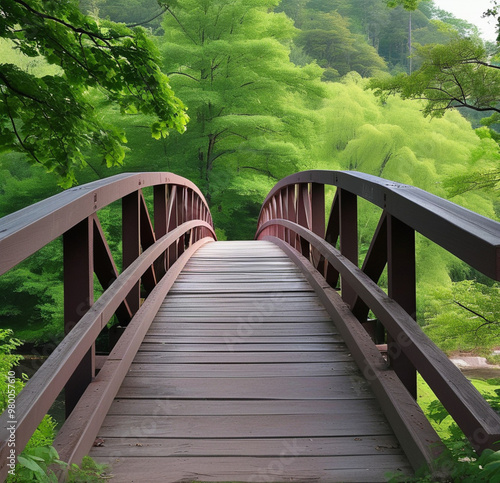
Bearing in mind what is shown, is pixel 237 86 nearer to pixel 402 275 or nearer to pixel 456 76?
pixel 456 76

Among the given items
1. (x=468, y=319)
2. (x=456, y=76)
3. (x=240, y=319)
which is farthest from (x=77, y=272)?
(x=468, y=319)

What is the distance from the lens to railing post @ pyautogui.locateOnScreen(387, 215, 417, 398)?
7.66ft

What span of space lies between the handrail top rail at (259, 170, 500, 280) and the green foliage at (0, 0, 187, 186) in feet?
7.90

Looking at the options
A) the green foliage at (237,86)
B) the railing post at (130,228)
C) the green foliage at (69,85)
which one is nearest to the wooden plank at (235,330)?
the railing post at (130,228)

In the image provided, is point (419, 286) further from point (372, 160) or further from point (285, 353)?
point (285, 353)

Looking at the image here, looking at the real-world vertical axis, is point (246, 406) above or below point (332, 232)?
below

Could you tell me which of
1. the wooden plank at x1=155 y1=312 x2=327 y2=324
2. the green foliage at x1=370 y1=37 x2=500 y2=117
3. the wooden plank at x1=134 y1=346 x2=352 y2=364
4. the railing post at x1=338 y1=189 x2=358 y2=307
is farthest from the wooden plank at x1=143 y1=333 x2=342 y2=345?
the green foliage at x1=370 y1=37 x2=500 y2=117

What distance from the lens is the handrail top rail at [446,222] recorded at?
1.40 m

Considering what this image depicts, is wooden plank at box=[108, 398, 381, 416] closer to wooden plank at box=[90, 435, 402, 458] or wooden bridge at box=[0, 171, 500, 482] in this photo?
wooden bridge at box=[0, 171, 500, 482]

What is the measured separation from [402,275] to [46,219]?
1.47 metres

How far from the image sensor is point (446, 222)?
1.66m

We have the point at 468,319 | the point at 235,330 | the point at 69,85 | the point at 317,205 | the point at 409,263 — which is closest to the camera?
the point at 409,263

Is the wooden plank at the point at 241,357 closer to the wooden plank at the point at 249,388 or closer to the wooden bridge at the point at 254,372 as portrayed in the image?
the wooden bridge at the point at 254,372

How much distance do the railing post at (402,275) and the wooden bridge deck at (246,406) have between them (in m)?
0.21
